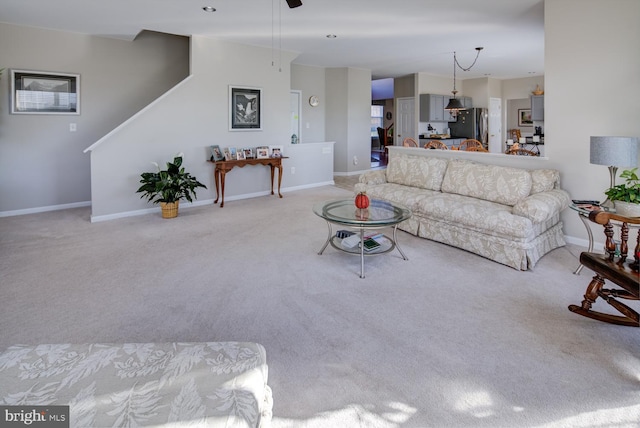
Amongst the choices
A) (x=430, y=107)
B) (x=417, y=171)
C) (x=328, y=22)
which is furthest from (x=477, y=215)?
(x=430, y=107)

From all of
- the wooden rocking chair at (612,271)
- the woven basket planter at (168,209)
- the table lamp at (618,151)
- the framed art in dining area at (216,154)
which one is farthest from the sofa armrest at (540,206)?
the framed art in dining area at (216,154)

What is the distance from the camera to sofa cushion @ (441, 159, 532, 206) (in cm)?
373

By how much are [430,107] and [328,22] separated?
5.32 meters

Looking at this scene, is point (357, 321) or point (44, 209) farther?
point (44, 209)

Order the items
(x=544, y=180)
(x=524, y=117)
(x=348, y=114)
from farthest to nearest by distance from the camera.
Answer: (x=524, y=117) → (x=348, y=114) → (x=544, y=180)

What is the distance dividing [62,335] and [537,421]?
2.57 metres

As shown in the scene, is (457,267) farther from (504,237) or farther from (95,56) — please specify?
(95,56)

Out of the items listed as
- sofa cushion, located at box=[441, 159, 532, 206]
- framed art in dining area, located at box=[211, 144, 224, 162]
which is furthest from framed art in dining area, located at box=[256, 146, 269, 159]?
sofa cushion, located at box=[441, 159, 532, 206]

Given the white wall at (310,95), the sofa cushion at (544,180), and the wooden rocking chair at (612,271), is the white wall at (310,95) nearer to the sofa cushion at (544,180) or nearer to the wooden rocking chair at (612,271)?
the sofa cushion at (544,180)

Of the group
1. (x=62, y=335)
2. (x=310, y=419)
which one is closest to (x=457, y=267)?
(x=310, y=419)

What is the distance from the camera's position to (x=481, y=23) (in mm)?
5312

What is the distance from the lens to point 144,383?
115 cm

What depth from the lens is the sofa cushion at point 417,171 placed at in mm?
4543

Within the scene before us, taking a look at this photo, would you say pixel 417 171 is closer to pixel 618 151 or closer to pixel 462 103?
pixel 618 151
